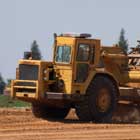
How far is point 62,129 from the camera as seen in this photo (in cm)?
2180

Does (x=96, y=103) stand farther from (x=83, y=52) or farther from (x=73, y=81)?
(x=83, y=52)

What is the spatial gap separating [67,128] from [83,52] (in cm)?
371

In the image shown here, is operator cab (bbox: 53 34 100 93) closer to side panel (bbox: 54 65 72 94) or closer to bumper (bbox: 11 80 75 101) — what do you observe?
side panel (bbox: 54 65 72 94)

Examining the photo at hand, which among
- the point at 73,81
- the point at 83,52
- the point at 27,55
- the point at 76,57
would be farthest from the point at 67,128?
the point at 27,55

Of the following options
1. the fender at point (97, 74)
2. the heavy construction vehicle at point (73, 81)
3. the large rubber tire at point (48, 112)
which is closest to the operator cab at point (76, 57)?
the heavy construction vehicle at point (73, 81)

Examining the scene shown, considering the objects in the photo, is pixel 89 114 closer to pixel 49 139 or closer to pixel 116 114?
pixel 116 114

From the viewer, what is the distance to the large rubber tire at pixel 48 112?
26484mm

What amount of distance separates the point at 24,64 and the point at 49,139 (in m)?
6.59

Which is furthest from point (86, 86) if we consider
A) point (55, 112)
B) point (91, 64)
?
point (55, 112)

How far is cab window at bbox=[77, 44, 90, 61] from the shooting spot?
2489 centimetres

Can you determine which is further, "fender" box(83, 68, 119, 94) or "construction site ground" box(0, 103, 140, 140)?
"fender" box(83, 68, 119, 94)

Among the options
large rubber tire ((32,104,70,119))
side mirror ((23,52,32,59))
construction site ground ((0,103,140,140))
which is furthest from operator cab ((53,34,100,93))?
large rubber tire ((32,104,70,119))

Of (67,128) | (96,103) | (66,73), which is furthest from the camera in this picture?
(96,103)

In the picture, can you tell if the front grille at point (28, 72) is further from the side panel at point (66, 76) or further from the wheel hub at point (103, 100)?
the wheel hub at point (103, 100)
